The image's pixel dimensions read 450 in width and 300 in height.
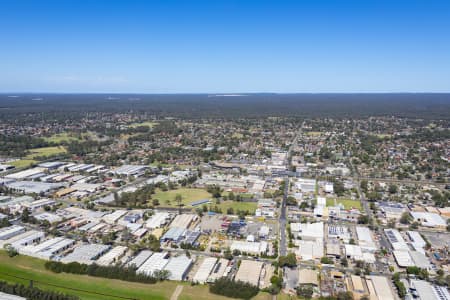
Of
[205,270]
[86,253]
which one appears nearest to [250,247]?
[205,270]

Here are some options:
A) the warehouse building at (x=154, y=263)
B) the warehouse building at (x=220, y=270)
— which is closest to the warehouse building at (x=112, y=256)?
the warehouse building at (x=154, y=263)

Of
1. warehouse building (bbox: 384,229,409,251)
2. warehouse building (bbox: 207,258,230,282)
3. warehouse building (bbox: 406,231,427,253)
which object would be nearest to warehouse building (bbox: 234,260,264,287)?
warehouse building (bbox: 207,258,230,282)

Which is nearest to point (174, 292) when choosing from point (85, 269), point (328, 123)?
point (85, 269)

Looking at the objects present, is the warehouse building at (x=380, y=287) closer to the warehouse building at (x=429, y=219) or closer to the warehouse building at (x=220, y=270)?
the warehouse building at (x=220, y=270)

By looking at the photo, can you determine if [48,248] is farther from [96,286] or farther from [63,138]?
[63,138]

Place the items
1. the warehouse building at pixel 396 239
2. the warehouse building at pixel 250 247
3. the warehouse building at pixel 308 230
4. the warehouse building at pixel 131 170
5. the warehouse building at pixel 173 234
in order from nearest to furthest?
the warehouse building at pixel 250 247 → the warehouse building at pixel 396 239 → the warehouse building at pixel 173 234 → the warehouse building at pixel 308 230 → the warehouse building at pixel 131 170

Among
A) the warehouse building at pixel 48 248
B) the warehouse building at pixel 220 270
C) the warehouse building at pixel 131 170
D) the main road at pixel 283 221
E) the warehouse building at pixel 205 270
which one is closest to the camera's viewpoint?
the warehouse building at pixel 205 270

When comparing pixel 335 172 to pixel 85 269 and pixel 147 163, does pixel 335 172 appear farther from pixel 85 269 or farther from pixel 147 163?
pixel 85 269
